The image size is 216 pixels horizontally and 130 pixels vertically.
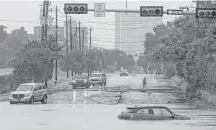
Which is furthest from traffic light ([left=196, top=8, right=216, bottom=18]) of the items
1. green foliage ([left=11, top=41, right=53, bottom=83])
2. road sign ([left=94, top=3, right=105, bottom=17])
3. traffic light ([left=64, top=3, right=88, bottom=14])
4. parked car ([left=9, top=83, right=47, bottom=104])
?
green foliage ([left=11, top=41, right=53, bottom=83])

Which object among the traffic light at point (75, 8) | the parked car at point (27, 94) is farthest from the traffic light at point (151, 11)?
the parked car at point (27, 94)

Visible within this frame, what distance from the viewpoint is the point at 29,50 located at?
209ft

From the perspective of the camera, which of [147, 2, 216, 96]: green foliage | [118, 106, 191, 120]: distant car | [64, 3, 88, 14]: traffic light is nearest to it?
[118, 106, 191, 120]: distant car

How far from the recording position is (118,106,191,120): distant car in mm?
27578

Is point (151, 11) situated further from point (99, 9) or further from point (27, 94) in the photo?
point (27, 94)

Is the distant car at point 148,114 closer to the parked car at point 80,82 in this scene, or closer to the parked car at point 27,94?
the parked car at point 27,94

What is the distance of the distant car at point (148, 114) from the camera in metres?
27.6

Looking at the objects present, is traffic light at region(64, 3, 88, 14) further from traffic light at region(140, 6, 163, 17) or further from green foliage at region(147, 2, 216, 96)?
green foliage at region(147, 2, 216, 96)

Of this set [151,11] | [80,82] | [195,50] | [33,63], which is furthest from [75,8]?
[80,82]

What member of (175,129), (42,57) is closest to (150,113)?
(175,129)

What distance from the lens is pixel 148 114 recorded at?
2780cm

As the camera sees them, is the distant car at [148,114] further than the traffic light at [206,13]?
No

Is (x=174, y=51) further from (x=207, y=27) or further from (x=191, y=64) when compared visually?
(x=207, y=27)

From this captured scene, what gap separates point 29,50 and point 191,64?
783 inches
